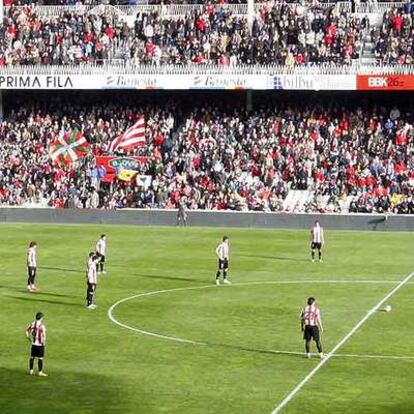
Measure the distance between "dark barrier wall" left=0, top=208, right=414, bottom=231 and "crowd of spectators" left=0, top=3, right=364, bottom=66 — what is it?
11.4 metres

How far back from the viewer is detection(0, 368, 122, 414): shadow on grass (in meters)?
26.8

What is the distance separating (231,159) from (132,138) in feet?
19.4

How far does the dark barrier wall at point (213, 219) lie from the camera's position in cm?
6356

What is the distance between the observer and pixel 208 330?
35844mm

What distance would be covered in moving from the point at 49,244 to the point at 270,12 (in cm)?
2389

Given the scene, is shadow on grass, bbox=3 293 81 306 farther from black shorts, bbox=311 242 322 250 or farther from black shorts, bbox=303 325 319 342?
black shorts, bbox=311 242 322 250

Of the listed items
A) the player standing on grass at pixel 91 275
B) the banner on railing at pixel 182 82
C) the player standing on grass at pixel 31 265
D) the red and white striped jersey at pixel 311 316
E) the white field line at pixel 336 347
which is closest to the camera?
the white field line at pixel 336 347

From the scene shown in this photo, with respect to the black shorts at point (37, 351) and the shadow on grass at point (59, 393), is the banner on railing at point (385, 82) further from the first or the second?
the black shorts at point (37, 351)

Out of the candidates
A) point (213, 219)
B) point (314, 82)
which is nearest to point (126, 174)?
point (213, 219)

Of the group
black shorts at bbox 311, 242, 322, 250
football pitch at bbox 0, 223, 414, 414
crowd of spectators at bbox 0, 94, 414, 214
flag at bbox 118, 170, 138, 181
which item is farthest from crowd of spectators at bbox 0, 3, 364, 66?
black shorts at bbox 311, 242, 322, 250

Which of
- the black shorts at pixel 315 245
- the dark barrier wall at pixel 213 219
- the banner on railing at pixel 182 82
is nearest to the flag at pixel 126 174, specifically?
the dark barrier wall at pixel 213 219

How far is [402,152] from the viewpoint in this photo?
68.6 metres

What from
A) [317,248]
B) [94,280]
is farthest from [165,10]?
[94,280]

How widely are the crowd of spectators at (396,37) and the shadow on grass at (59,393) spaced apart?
4436 centimetres
